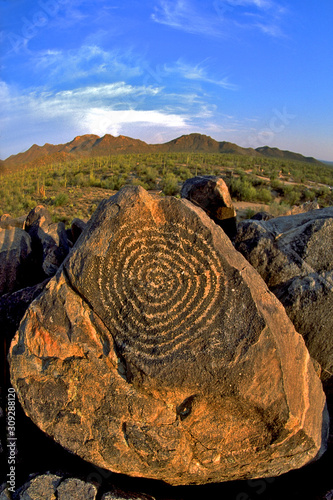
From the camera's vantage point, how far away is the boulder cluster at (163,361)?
316cm

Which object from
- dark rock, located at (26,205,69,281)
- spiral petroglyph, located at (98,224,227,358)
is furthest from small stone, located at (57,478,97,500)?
dark rock, located at (26,205,69,281)

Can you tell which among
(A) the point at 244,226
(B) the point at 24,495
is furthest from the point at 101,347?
(A) the point at 244,226

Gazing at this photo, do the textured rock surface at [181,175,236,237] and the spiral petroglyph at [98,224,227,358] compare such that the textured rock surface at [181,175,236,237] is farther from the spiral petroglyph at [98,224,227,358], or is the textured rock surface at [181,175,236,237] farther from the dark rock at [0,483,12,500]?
the dark rock at [0,483,12,500]

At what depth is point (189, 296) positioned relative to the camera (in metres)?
3.39

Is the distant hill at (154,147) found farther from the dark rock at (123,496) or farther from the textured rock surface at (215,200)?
the dark rock at (123,496)

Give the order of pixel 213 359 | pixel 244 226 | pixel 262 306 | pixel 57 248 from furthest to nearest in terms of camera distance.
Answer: pixel 57 248
pixel 244 226
pixel 262 306
pixel 213 359

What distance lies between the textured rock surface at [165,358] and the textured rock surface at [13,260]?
7.23ft

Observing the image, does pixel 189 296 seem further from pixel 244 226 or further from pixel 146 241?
pixel 244 226

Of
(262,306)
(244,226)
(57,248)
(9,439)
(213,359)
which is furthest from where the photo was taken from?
(57,248)

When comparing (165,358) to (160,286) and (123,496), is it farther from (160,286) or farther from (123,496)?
(123,496)

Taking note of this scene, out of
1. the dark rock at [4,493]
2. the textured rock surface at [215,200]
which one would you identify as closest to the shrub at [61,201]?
the textured rock surface at [215,200]

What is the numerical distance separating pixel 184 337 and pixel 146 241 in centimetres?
105

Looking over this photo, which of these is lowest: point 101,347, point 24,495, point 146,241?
point 24,495

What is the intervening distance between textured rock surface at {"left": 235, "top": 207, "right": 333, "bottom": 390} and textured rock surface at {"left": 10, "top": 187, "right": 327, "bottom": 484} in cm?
49
